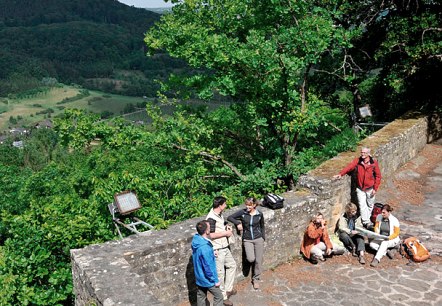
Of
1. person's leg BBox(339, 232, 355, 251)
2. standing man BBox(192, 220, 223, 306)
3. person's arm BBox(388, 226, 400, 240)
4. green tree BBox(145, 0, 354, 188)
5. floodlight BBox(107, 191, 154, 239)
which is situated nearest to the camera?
standing man BBox(192, 220, 223, 306)

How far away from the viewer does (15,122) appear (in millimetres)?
154000

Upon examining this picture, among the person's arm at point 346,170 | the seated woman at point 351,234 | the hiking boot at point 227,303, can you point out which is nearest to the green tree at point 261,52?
the person's arm at point 346,170

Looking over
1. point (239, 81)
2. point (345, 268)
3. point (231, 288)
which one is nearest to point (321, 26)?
point (239, 81)

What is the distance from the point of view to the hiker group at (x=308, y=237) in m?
6.10

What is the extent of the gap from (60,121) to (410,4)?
11.9m

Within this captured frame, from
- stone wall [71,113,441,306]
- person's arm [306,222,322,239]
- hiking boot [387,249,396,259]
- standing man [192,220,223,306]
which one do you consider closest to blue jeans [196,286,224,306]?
standing man [192,220,223,306]

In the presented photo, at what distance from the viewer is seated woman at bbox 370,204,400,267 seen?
27.3ft

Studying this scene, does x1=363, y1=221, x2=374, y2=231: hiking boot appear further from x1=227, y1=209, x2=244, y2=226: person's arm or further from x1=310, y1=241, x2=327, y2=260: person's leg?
x1=227, y1=209, x2=244, y2=226: person's arm

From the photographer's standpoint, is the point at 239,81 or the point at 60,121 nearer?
the point at 239,81

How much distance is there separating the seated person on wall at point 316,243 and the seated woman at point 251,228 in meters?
1.24

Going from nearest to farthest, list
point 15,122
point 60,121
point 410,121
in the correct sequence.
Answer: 1. point 60,121
2. point 410,121
3. point 15,122

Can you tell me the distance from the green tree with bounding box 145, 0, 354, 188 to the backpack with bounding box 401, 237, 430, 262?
303 cm

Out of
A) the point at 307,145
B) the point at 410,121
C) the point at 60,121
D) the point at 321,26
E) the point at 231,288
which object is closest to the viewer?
the point at 231,288

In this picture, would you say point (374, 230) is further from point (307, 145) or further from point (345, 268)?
point (307, 145)
